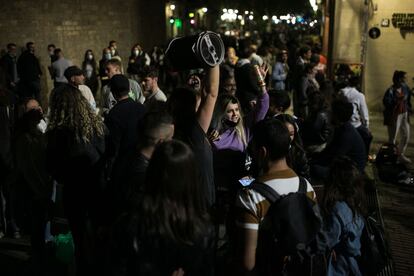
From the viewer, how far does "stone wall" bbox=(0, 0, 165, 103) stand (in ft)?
49.1

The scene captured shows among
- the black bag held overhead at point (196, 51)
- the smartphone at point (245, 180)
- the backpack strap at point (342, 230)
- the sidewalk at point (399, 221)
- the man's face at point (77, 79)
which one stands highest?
the black bag held overhead at point (196, 51)

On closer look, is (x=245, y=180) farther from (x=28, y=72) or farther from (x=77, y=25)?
(x=77, y=25)

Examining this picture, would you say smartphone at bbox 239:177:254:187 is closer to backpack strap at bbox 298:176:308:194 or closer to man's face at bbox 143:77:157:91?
backpack strap at bbox 298:176:308:194

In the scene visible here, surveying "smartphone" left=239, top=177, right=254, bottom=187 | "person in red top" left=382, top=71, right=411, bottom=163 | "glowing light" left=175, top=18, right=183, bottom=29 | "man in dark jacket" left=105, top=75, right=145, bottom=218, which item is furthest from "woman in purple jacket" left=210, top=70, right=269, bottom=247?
"glowing light" left=175, top=18, right=183, bottom=29

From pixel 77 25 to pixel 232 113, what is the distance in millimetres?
13675

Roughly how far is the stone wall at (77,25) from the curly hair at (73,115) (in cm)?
1123

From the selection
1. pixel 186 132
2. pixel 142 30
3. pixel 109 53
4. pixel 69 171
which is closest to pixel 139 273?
pixel 186 132

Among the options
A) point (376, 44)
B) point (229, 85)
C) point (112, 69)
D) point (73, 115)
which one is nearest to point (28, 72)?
point (112, 69)

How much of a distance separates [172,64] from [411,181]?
541cm

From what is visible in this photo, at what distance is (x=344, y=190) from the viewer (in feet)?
11.9

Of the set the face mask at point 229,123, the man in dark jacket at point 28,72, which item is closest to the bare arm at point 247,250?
the face mask at point 229,123

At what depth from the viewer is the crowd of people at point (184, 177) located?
8.07 ft

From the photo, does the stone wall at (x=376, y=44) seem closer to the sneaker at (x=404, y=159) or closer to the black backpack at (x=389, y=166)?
the sneaker at (x=404, y=159)

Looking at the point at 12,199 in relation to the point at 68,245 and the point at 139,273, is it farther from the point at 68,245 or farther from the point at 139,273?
the point at 139,273
